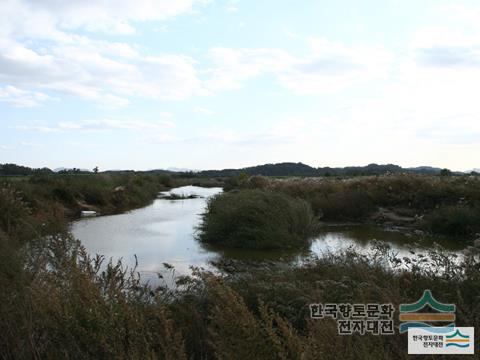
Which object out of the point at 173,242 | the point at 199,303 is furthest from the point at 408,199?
the point at 199,303

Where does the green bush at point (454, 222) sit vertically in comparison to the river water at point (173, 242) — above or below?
above

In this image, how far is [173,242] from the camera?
11211 millimetres

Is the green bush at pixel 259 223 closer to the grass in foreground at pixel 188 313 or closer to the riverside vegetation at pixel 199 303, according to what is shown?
the riverside vegetation at pixel 199 303

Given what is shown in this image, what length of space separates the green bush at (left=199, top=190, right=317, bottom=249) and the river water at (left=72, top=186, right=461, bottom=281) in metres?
0.38

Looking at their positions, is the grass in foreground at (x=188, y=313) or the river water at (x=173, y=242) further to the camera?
the river water at (x=173, y=242)

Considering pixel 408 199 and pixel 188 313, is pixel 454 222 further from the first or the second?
pixel 188 313

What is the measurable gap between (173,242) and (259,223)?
2364mm

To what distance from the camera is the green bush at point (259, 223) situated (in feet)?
33.9

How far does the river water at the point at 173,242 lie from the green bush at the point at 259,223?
1.24 feet

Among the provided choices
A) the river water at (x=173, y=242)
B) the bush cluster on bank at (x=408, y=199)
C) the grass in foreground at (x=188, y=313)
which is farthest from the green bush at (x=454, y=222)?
the grass in foreground at (x=188, y=313)

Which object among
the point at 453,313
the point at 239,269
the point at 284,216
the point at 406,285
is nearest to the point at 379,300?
the point at 453,313

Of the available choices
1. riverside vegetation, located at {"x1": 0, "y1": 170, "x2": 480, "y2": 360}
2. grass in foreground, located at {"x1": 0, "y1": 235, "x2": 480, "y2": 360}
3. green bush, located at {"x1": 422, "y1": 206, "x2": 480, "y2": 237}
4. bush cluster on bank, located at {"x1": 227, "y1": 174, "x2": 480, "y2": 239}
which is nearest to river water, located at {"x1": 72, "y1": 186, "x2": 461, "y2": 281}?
green bush, located at {"x1": 422, "y1": 206, "x2": 480, "y2": 237}

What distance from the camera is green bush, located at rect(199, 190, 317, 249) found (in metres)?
10.3

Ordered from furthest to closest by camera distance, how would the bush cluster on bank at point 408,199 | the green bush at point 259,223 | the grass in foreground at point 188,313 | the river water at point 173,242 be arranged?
1. the bush cluster on bank at point 408,199
2. the green bush at point 259,223
3. the river water at point 173,242
4. the grass in foreground at point 188,313
